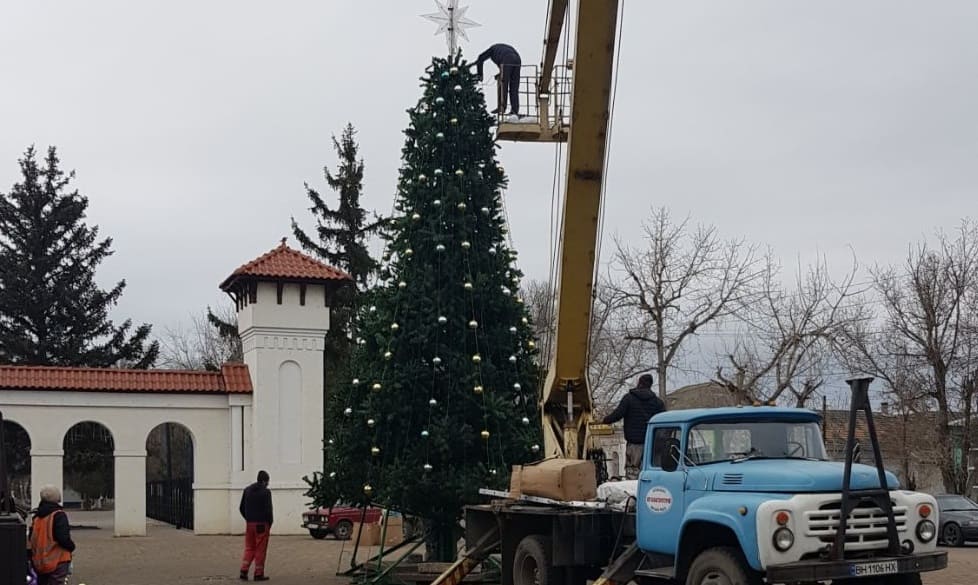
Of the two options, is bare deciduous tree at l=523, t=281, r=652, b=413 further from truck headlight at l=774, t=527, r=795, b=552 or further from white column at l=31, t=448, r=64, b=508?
truck headlight at l=774, t=527, r=795, b=552

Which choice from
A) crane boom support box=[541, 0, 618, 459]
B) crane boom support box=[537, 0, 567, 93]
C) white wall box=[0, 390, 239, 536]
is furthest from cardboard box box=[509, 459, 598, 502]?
white wall box=[0, 390, 239, 536]

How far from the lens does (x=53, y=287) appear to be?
42.5 meters

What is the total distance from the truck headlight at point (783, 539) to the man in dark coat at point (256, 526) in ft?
36.9

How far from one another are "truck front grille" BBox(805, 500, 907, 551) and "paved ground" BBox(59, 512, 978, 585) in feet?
26.4

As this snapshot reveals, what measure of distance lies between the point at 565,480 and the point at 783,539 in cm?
398

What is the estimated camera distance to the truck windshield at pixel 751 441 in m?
11.4

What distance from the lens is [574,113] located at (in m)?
13.5

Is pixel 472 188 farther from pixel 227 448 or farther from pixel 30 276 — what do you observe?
pixel 30 276

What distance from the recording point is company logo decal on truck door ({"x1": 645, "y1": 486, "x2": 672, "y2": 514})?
38.0ft

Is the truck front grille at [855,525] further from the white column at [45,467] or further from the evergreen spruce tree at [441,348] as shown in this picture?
the white column at [45,467]

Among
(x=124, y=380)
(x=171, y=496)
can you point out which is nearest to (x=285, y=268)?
(x=124, y=380)

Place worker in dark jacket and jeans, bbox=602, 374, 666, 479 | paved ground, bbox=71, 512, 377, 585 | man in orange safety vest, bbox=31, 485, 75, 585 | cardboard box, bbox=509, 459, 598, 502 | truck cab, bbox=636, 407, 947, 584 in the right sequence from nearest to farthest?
1. truck cab, bbox=636, 407, 947, 584
2. man in orange safety vest, bbox=31, 485, 75, 585
3. cardboard box, bbox=509, 459, 598, 502
4. worker in dark jacket and jeans, bbox=602, 374, 666, 479
5. paved ground, bbox=71, 512, 377, 585

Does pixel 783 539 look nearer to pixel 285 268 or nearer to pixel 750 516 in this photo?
pixel 750 516

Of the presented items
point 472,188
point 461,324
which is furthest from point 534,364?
point 472,188
